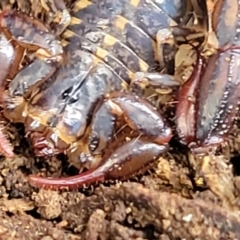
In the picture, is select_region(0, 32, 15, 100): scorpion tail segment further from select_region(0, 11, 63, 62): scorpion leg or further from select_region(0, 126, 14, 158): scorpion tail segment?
A: select_region(0, 126, 14, 158): scorpion tail segment

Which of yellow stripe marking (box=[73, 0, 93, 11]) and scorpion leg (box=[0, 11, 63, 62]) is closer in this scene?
scorpion leg (box=[0, 11, 63, 62])

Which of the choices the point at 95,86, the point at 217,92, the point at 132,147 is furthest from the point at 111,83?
the point at 217,92

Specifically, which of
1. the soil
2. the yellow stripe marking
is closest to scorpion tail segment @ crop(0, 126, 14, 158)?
the soil

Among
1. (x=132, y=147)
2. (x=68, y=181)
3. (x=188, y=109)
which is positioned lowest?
(x=68, y=181)

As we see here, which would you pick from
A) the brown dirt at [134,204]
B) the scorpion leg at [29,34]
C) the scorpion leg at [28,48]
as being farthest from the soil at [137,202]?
the scorpion leg at [29,34]

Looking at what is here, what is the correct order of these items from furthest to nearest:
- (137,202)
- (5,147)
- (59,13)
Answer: (59,13), (5,147), (137,202)

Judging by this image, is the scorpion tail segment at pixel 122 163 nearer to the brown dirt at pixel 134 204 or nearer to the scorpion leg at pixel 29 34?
the brown dirt at pixel 134 204

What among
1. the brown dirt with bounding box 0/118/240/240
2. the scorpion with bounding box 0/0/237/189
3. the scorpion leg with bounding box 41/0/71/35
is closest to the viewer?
the brown dirt with bounding box 0/118/240/240

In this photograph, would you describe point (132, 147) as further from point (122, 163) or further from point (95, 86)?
point (95, 86)
